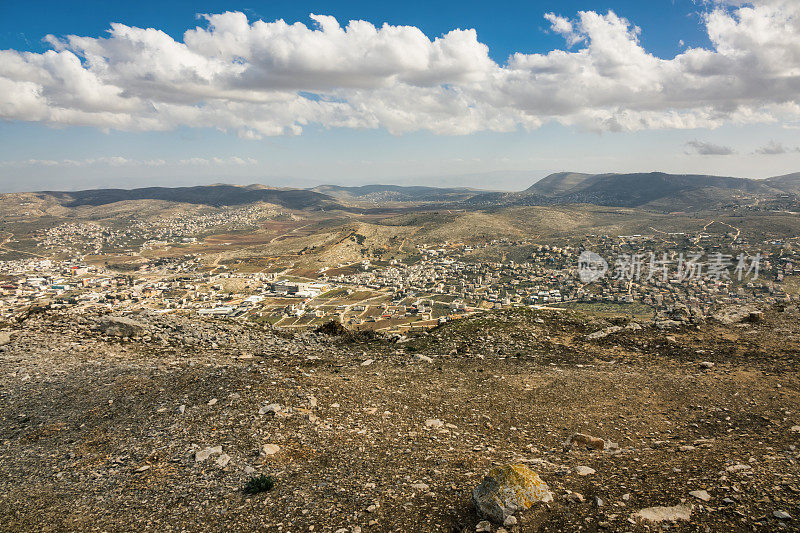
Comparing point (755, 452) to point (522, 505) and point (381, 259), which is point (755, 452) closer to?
point (522, 505)

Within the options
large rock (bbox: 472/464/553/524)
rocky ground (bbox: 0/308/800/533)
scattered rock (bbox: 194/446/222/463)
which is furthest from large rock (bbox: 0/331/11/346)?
Answer: large rock (bbox: 472/464/553/524)

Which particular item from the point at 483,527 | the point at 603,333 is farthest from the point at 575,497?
the point at 603,333

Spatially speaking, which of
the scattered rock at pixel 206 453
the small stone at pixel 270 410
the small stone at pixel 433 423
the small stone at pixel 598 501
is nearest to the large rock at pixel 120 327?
the small stone at pixel 270 410

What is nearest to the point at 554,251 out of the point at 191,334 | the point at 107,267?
the point at 191,334

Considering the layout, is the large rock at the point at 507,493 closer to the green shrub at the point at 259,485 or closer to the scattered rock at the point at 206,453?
the green shrub at the point at 259,485

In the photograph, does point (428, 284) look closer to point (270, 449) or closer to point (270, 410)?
point (270, 410)

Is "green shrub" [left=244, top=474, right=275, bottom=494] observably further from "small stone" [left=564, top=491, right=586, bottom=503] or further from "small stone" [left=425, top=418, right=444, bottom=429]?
"small stone" [left=564, top=491, right=586, bottom=503]
